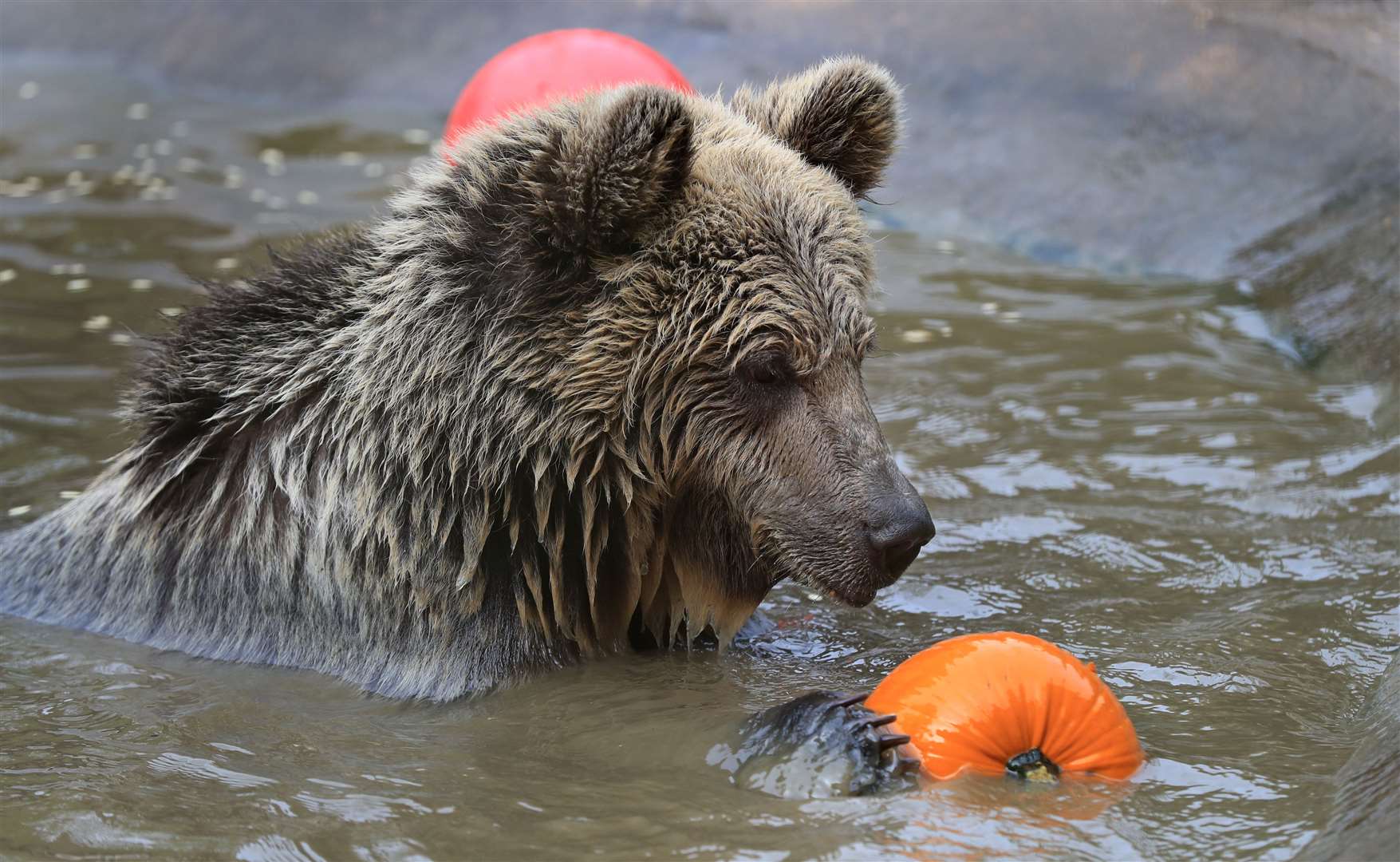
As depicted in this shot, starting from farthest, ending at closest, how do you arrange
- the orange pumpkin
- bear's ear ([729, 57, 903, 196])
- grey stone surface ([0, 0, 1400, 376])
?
grey stone surface ([0, 0, 1400, 376]) < bear's ear ([729, 57, 903, 196]) < the orange pumpkin

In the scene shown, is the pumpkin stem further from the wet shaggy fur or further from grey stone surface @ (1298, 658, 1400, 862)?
the wet shaggy fur

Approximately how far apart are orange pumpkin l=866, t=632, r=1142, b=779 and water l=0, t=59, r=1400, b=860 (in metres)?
0.09

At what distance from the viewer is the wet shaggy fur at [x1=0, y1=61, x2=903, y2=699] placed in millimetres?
4746

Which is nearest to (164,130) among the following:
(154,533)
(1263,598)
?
(154,533)

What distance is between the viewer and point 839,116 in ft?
17.8

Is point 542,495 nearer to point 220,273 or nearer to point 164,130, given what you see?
point 220,273

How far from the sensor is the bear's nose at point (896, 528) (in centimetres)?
461

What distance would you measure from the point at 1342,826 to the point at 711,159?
2.77 metres

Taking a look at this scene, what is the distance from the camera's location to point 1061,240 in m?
11.5

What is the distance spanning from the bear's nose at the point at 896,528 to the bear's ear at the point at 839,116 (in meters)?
1.47

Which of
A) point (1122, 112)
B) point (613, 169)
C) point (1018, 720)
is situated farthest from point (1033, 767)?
point (1122, 112)

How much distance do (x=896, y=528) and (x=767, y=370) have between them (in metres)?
0.67

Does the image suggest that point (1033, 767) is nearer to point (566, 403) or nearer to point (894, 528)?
point (894, 528)

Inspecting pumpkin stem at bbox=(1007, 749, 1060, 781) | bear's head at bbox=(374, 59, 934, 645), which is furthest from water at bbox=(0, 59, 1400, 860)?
bear's head at bbox=(374, 59, 934, 645)
